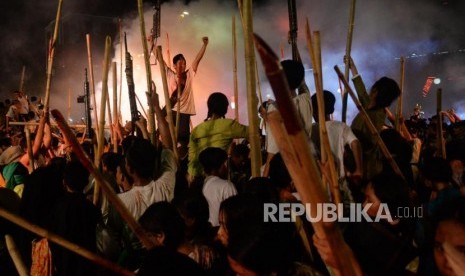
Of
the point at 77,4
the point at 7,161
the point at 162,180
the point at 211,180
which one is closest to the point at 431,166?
the point at 211,180

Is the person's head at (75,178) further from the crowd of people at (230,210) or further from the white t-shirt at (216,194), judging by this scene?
the white t-shirt at (216,194)

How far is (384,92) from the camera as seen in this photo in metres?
4.19

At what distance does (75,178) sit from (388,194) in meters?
2.13

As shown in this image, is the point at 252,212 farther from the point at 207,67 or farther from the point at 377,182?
the point at 207,67

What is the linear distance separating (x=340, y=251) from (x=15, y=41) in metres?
24.2

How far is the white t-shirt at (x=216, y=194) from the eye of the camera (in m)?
3.42

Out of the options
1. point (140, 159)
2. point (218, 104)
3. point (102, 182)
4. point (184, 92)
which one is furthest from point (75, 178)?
point (184, 92)

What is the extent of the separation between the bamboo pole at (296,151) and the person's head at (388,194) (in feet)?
5.63

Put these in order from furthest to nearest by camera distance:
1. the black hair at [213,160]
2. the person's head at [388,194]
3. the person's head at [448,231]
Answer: the black hair at [213,160]
the person's head at [388,194]
the person's head at [448,231]

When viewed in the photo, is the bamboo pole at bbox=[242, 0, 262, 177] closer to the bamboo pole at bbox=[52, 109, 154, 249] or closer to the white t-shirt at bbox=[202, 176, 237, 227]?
the white t-shirt at bbox=[202, 176, 237, 227]

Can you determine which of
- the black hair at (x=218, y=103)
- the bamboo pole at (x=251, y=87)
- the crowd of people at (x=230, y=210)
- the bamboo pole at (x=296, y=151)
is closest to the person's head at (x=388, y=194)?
the crowd of people at (x=230, y=210)

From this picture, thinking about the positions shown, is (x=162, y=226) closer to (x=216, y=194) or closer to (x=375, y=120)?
(x=216, y=194)

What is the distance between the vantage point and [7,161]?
548cm

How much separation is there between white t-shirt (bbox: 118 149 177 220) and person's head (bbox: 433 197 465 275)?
1906 mm
